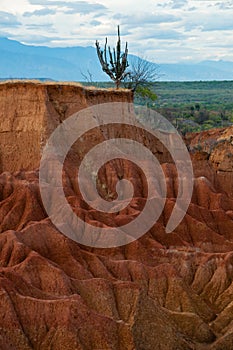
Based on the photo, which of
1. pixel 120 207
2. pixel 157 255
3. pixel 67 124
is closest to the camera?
pixel 157 255

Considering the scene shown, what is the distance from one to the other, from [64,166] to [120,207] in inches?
185

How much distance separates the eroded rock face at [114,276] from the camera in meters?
31.6

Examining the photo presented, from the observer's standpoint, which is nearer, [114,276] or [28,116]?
[114,276]

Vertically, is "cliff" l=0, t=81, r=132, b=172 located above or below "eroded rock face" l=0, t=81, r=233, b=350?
above

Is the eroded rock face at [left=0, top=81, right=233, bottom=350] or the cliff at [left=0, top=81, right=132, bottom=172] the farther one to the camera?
the cliff at [left=0, top=81, right=132, bottom=172]

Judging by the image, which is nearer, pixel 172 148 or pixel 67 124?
pixel 67 124

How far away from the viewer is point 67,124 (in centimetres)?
5272

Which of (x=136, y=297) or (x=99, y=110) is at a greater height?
(x=99, y=110)

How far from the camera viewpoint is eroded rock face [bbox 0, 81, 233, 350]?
104 feet

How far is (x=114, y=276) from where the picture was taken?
4041 cm

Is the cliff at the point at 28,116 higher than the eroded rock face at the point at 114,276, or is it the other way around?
the cliff at the point at 28,116

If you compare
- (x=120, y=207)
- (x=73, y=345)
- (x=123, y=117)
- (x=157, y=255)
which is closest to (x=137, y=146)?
(x=123, y=117)

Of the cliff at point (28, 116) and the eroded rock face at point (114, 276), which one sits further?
the cliff at point (28, 116)

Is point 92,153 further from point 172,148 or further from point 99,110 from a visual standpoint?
point 172,148
